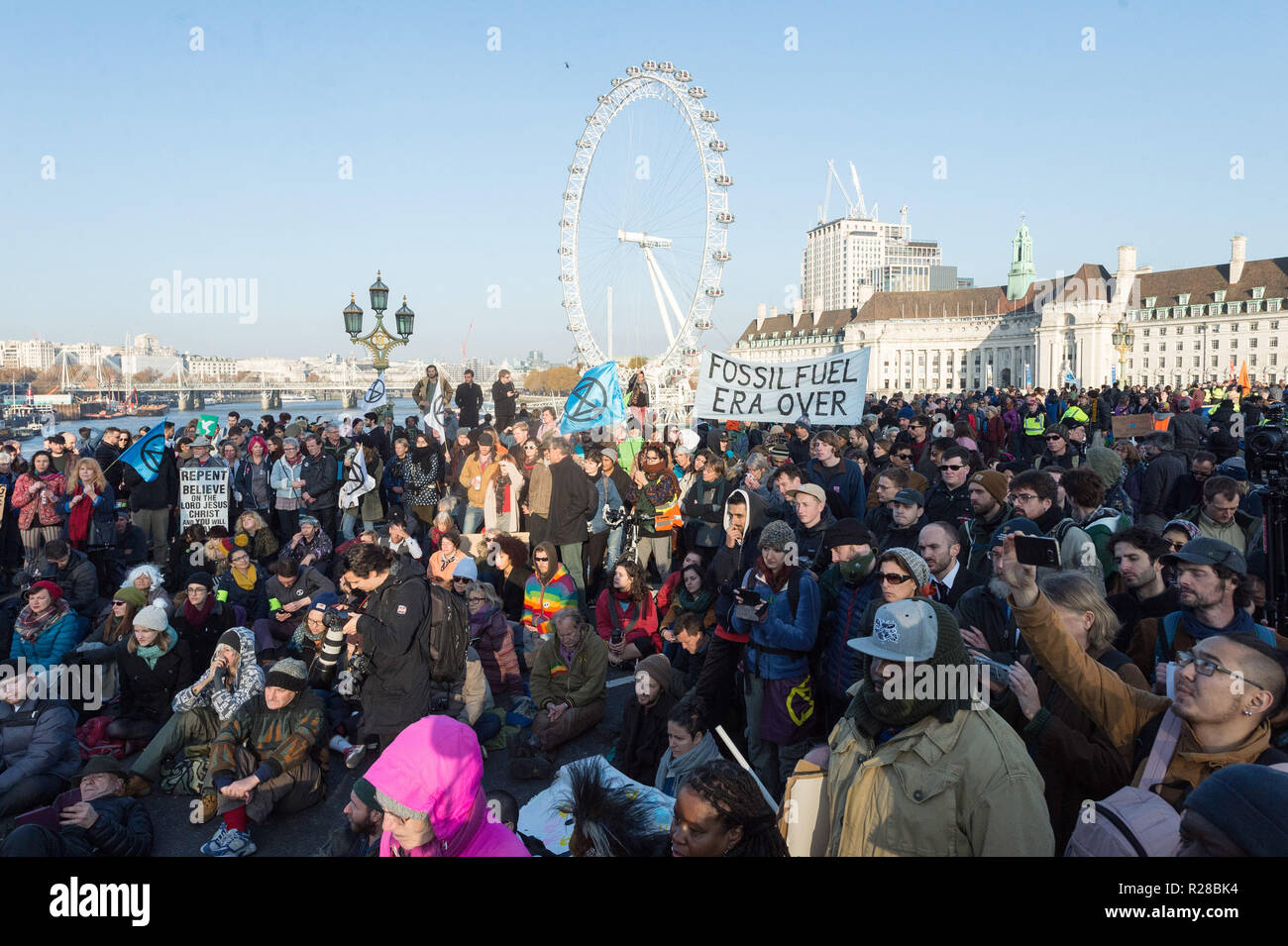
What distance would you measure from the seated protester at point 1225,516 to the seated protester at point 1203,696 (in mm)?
3462

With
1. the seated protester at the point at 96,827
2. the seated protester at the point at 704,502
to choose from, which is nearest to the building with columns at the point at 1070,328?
the seated protester at the point at 704,502

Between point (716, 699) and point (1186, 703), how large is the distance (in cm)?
268

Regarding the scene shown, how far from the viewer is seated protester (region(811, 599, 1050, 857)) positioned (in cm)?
244

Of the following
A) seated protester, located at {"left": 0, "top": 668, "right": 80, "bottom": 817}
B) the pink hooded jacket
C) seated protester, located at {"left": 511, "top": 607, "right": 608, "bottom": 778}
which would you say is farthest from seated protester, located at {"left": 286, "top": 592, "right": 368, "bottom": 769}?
the pink hooded jacket

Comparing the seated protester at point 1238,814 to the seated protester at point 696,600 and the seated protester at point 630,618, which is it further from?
the seated protester at point 630,618

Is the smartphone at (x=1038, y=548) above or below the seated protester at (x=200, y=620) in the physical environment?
above

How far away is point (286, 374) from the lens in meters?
131

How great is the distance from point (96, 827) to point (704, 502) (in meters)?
6.14

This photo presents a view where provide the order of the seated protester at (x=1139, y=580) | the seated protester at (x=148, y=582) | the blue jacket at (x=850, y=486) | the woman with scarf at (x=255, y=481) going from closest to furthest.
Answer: the seated protester at (x=1139, y=580), the seated protester at (x=148, y=582), the blue jacket at (x=850, y=486), the woman with scarf at (x=255, y=481)

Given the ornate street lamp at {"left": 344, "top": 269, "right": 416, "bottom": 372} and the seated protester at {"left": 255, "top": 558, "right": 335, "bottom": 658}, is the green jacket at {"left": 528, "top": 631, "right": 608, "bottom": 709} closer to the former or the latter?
the seated protester at {"left": 255, "top": 558, "right": 335, "bottom": 658}

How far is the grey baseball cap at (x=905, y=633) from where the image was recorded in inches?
101

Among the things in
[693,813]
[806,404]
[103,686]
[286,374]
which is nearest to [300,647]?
[103,686]
